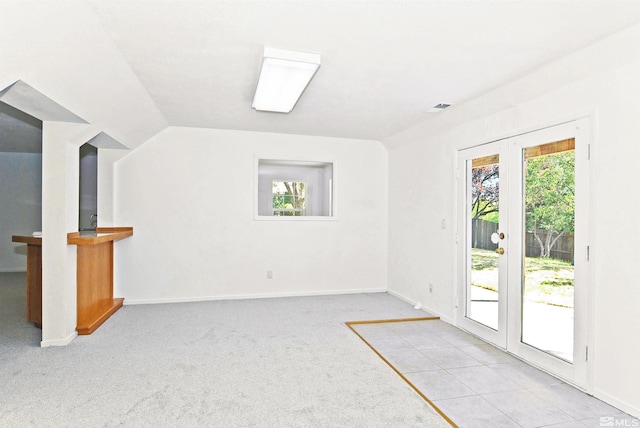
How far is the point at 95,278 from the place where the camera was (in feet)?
13.5

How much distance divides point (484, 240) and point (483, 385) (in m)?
1.49

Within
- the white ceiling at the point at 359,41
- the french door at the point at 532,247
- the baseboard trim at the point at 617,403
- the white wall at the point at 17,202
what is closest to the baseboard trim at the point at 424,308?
the french door at the point at 532,247

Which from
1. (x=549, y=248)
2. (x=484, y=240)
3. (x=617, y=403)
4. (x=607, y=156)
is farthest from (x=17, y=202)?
(x=617, y=403)

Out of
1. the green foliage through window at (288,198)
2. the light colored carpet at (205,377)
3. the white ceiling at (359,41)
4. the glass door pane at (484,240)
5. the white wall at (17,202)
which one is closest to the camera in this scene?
the white ceiling at (359,41)

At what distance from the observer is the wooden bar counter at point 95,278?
3.65 meters

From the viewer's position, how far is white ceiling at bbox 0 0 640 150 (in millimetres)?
2047

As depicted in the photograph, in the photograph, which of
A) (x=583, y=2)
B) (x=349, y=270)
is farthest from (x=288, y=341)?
(x=583, y=2)

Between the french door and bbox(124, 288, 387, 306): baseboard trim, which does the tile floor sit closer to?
the french door

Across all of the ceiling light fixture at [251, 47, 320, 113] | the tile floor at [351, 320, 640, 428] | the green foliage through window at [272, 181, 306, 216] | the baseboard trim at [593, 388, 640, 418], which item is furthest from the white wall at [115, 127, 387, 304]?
the baseboard trim at [593, 388, 640, 418]

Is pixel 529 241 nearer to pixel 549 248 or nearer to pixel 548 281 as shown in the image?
pixel 549 248

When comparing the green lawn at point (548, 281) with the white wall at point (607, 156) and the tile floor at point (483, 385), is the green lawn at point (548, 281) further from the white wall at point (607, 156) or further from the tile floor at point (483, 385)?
the tile floor at point (483, 385)

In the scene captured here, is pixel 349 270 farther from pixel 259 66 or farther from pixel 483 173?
pixel 259 66

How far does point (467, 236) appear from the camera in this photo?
3912 mm

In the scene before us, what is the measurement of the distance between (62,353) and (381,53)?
363 cm
